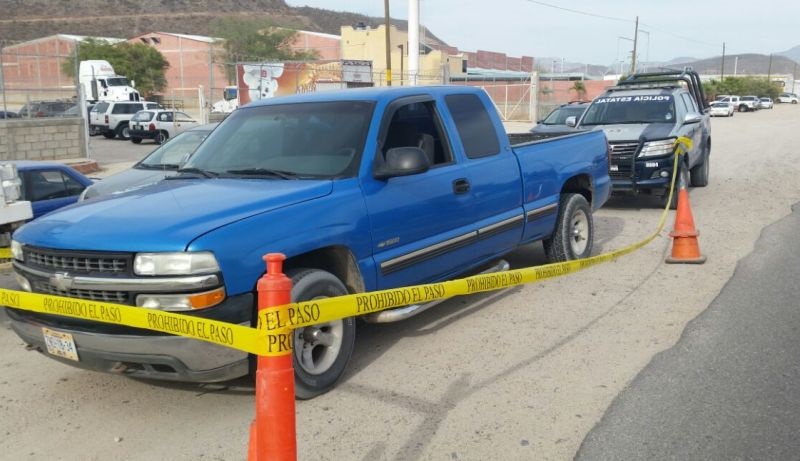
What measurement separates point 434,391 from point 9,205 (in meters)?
3.87

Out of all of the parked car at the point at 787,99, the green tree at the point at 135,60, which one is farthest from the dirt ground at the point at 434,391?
the parked car at the point at 787,99

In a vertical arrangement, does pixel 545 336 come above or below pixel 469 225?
below

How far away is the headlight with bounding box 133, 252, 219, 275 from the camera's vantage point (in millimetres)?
3773

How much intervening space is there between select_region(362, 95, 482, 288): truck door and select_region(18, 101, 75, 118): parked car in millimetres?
17138

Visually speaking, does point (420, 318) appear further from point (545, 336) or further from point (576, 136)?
point (576, 136)

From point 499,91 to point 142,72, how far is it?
32.8 metres

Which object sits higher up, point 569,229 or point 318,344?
point 569,229

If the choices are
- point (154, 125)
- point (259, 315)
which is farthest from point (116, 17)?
point (259, 315)

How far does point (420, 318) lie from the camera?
241 inches

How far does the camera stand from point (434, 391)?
4.53 m

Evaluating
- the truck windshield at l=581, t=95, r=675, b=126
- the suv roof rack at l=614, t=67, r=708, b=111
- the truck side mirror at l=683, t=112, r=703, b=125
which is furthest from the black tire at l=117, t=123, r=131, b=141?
the truck side mirror at l=683, t=112, r=703, b=125

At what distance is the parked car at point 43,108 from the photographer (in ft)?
63.9

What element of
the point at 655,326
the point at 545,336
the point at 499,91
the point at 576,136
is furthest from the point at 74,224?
the point at 499,91

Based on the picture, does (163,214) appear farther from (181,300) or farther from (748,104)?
(748,104)
